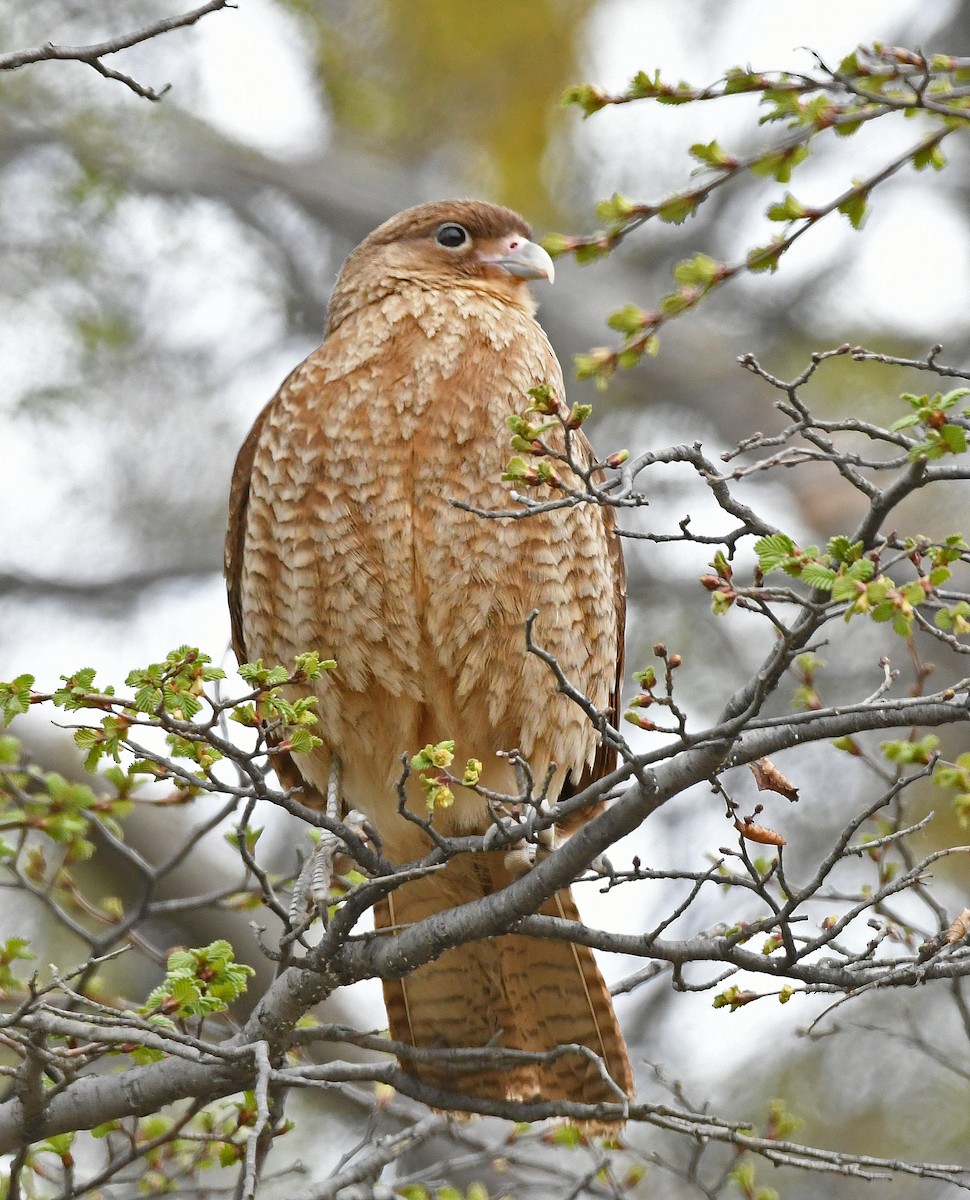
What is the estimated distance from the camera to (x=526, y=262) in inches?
194

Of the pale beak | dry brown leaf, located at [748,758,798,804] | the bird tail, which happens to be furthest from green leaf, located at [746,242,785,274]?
the pale beak

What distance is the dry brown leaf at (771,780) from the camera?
9.17 ft

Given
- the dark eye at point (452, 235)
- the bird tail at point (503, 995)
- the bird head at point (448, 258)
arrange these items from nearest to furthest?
the bird tail at point (503, 995)
the bird head at point (448, 258)
the dark eye at point (452, 235)

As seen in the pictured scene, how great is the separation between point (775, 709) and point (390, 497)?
4620 millimetres

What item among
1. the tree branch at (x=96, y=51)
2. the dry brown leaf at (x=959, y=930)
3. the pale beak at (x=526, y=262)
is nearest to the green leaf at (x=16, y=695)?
the tree branch at (x=96, y=51)

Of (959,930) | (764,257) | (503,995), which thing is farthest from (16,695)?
(503,995)

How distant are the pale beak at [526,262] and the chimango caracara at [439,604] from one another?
0.87 ft

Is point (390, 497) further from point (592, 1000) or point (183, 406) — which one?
point (183, 406)

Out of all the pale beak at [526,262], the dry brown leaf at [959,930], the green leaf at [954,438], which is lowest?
the dry brown leaf at [959,930]

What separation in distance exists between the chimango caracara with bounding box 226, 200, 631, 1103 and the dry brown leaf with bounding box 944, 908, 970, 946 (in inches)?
52.5

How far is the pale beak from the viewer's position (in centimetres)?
492

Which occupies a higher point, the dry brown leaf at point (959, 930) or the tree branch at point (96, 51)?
the tree branch at point (96, 51)

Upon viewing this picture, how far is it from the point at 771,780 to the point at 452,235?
2.78 m

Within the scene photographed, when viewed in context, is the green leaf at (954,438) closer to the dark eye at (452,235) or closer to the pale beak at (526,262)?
the pale beak at (526,262)
